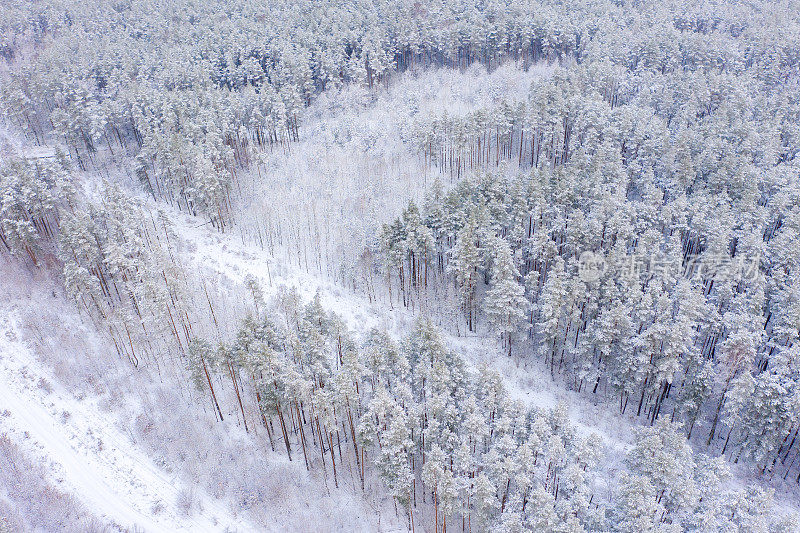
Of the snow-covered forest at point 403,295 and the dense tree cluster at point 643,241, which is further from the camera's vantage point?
the dense tree cluster at point 643,241

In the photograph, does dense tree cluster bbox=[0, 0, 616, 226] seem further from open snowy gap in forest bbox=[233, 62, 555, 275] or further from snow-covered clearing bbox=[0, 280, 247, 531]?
snow-covered clearing bbox=[0, 280, 247, 531]

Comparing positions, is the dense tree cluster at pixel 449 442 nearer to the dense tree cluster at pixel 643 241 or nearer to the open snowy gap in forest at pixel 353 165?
the dense tree cluster at pixel 643 241

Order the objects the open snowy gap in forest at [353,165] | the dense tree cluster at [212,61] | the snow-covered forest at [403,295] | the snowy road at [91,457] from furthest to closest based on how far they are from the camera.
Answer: the dense tree cluster at [212,61] < the open snowy gap in forest at [353,165] < the snowy road at [91,457] < the snow-covered forest at [403,295]

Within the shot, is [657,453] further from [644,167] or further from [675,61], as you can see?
[675,61]

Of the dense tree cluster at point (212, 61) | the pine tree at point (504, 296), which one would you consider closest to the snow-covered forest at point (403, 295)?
the pine tree at point (504, 296)

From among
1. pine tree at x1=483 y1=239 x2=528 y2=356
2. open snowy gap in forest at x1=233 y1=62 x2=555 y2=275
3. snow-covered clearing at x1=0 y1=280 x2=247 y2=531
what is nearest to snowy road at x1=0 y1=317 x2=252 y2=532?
snow-covered clearing at x1=0 y1=280 x2=247 y2=531
